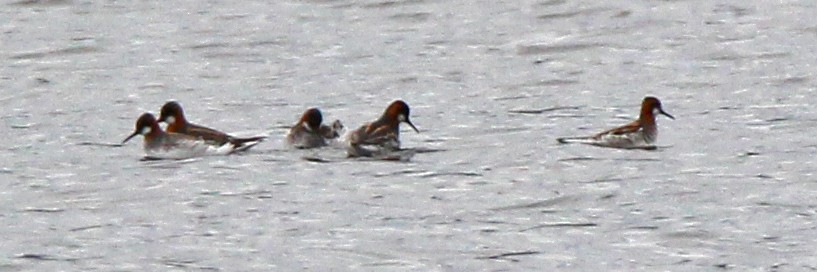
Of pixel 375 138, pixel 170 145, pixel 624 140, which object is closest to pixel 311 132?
Answer: pixel 375 138

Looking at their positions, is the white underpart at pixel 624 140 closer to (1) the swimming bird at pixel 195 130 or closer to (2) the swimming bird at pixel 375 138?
(2) the swimming bird at pixel 375 138

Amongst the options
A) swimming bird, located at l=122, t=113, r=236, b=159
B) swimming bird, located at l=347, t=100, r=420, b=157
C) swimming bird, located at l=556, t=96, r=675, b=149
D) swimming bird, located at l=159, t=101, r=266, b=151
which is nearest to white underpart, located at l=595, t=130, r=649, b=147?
swimming bird, located at l=556, t=96, r=675, b=149

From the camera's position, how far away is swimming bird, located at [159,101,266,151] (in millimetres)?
17375

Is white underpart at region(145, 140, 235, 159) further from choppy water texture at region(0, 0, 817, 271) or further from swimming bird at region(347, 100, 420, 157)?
swimming bird at region(347, 100, 420, 157)

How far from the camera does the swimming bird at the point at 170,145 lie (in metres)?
17.3

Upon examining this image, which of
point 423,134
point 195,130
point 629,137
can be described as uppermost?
point 195,130

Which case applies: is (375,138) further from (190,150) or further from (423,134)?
(190,150)

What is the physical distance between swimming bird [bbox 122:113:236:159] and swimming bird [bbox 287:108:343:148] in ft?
1.72

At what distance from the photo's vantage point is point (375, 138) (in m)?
17.3

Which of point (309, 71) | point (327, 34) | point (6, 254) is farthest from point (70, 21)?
point (6, 254)

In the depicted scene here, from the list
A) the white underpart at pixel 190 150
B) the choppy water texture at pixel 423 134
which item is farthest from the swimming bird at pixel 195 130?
the choppy water texture at pixel 423 134

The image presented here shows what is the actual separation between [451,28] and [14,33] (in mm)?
4613

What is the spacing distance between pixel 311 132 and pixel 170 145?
3.36 ft

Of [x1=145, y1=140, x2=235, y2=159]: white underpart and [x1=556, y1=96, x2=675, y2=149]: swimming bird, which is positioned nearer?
[x1=556, y1=96, x2=675, y2=149]: swimming bird
